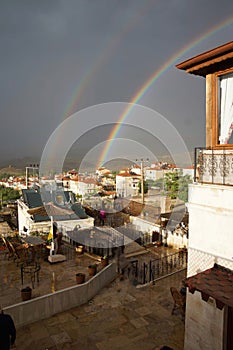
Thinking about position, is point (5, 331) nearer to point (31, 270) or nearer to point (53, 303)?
point (53, 303)

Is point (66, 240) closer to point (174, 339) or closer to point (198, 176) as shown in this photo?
point (174, 339)

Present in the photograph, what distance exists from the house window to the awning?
257 cm

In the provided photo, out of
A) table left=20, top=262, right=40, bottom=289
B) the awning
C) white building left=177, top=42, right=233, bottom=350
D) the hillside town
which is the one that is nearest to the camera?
the awning

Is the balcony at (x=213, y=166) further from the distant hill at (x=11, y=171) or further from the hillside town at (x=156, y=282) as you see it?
the distant hill at (x=11, y=171)

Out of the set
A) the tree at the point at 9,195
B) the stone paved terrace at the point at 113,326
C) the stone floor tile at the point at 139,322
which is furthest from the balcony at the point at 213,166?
the tree at the point at 9,195

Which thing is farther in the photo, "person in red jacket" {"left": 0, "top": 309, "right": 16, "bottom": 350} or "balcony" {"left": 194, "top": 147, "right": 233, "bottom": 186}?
"balcony" {"left": 194, "top": 147, "right": 233, "bottom": 186}

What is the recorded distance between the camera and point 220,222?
16.2 feet

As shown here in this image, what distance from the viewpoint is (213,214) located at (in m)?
5.06

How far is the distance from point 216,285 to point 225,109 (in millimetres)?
3450

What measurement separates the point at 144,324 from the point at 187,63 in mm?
6280

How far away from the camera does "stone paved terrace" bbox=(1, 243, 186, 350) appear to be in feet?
18.4

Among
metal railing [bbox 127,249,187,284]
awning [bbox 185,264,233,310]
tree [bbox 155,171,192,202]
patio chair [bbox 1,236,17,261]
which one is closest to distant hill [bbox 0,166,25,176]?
tree [bbox 155,171,192,202]

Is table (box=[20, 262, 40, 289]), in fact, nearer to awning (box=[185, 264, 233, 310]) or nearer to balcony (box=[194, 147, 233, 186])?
awning (box=[185, 264, 233, 310])

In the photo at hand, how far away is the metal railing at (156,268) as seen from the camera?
900cm
